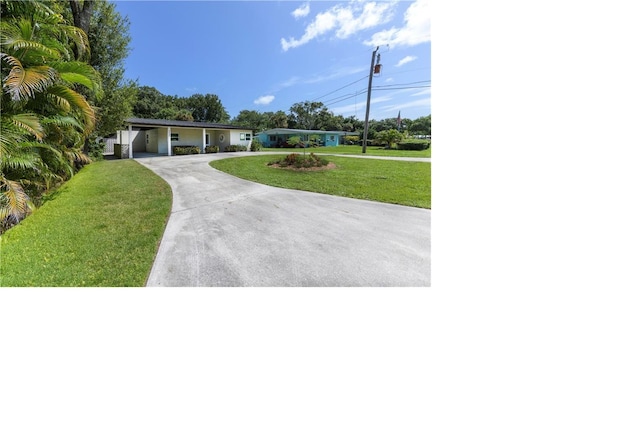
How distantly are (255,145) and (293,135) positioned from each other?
3.99 meters

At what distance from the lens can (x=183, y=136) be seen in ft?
44.9

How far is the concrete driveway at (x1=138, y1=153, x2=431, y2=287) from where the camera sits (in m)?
2.41

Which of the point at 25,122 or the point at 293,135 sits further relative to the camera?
the point at 293,135

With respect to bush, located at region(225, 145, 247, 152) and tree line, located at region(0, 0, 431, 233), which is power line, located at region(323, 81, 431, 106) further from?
bush, located at region(225, 145, 247, 152)

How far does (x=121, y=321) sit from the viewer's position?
205 centimetres

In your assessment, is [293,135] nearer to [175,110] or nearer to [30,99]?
[30,99]

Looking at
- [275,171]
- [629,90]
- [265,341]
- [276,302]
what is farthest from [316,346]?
[275,171]

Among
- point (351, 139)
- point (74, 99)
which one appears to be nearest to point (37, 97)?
point (74, 99)

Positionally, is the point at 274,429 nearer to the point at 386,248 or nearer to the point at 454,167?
the point at 386,248

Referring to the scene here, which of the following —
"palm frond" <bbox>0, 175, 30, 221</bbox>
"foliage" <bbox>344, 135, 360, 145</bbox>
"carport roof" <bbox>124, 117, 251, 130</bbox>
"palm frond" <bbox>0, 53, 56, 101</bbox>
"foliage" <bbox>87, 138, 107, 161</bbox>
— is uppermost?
"carport roof" <bbox>124, 117, 251, 130</bbox>

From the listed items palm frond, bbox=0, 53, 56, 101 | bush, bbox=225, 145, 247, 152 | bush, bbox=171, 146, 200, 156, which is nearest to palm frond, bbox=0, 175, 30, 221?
palm frond, bbox=0, 53, 56, 101

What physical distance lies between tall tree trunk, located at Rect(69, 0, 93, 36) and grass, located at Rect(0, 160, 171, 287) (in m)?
3.69

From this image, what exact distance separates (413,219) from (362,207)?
0.93 m

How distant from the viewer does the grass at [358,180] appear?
4.73m
